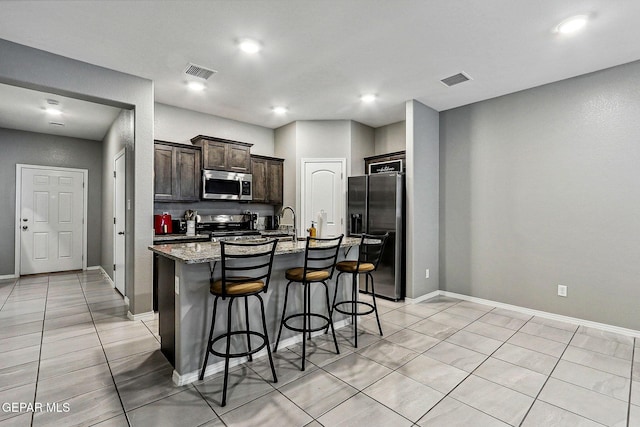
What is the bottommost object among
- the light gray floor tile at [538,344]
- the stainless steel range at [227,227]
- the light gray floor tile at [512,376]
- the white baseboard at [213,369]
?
the light gray floor tile at [538,344]

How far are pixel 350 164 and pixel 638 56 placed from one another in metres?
3.57

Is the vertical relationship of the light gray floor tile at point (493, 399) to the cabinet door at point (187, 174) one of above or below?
below

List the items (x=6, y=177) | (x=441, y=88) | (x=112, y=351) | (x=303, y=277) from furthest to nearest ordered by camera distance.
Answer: (x=6, y=177)
(x=441, y=88)
(x=112, y=351)
(x=303, y=277)

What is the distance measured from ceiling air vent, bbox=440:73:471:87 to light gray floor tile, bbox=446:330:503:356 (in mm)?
2902

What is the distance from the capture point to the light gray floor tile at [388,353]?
2.65 m

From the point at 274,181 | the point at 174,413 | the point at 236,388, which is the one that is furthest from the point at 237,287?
the point at 274,181

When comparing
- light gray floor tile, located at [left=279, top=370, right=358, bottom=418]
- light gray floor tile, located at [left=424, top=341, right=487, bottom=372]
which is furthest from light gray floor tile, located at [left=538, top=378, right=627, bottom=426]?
light gray floor tile, located at [left=279, top=370, right=358, bottom=418]

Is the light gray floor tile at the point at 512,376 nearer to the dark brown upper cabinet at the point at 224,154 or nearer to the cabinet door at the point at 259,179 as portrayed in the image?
the cabinet door at the point at 259,179

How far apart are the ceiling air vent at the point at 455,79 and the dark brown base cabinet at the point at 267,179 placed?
120 inches

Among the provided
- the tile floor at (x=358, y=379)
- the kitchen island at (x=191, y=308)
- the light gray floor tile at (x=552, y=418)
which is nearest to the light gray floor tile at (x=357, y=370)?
the tile floor at (x=358, y=379)

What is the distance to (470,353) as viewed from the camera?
2842 mm

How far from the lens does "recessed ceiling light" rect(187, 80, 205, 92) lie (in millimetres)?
3896

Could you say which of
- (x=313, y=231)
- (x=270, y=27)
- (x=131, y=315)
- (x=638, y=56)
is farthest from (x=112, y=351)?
(x=638, y=56)

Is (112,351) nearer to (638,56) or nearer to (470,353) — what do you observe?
(470,353)
